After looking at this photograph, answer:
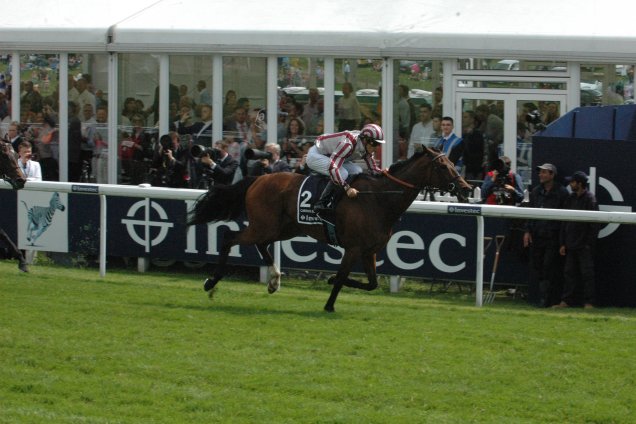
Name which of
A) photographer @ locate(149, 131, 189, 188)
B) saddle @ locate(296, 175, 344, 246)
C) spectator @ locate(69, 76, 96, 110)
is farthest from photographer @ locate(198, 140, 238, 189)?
saddle @ locate(296, 175, 344, 246)

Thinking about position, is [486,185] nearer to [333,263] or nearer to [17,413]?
[333,263]

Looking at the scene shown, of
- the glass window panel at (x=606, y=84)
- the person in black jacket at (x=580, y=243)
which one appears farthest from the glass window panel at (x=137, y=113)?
the person in black jacket at (x=580, y=243)

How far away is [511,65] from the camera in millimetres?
14992

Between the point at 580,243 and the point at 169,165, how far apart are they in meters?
5.64

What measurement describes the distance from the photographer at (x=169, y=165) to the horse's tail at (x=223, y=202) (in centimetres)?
387

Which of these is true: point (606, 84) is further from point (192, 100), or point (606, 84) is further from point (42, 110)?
point (42, 110)

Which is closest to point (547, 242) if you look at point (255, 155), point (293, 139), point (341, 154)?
point (341, 154)

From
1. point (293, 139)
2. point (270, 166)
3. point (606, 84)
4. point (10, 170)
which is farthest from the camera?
point (293, 139)

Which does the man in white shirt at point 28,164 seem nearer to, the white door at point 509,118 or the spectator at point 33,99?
the spectator at point 33,99

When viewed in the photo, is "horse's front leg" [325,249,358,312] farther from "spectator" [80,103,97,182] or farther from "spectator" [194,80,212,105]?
"spectator" [80,103,97,182]

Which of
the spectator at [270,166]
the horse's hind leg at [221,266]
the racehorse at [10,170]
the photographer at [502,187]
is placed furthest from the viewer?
the spectator at [270,166]

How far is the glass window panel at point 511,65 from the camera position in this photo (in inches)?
581

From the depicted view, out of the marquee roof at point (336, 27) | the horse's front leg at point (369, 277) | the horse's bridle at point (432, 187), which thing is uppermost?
the marquee roof at point (336, 27)

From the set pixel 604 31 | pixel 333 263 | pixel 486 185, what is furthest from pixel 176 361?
pixel 604 31
